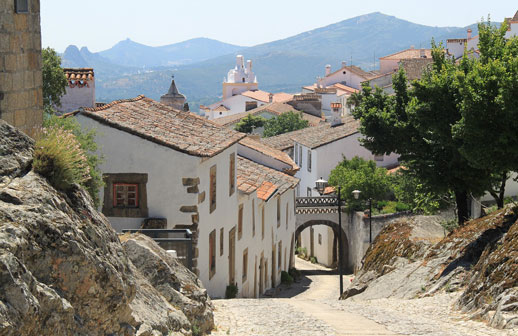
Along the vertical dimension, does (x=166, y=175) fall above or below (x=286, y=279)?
above

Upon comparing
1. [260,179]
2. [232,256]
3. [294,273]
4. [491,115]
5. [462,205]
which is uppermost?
[491,115]

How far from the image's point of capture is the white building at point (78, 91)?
2448 cm

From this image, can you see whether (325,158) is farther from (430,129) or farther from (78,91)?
(78,91)

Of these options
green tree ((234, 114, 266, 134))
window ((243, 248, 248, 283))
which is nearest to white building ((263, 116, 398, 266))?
window ((243, 248, 248, 283))

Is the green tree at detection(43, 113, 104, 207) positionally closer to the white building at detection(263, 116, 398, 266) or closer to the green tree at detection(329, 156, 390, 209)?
the green tree at detection(329, 156, 390, 209)

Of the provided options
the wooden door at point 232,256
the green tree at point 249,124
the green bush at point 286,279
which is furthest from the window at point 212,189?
the green tree at point 249,124

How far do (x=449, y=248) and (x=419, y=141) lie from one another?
4458 mm

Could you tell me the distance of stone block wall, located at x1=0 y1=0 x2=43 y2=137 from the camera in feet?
41.9

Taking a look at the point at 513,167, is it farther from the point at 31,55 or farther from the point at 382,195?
the point at 382,195

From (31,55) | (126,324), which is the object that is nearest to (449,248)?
(31,55)

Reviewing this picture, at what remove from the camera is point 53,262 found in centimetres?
770

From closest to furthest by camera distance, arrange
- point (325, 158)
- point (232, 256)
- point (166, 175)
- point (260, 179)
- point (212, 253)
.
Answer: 1. point (166, 175)
2. point (212, 253)
3. point (232, 256)
4. point (260, 179)
5. point (325, 158)

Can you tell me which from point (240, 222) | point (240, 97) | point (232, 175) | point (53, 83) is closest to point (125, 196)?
point (53, 83)

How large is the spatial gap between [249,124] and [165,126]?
240 feet
